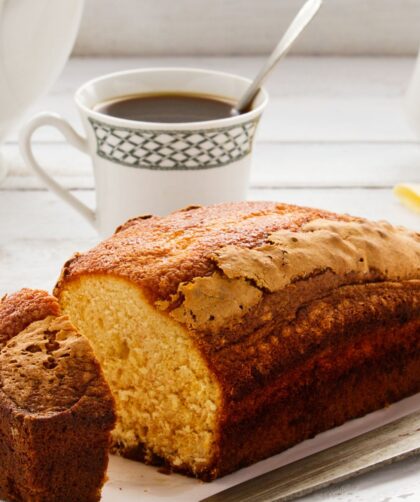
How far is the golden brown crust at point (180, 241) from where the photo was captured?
1.60m

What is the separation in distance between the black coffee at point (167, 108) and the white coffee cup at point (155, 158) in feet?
0.13

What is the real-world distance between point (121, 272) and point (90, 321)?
0.43 feet

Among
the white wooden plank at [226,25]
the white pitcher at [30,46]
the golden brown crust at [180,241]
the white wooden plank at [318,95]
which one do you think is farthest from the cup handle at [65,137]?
the white wooden plank at [226,25]

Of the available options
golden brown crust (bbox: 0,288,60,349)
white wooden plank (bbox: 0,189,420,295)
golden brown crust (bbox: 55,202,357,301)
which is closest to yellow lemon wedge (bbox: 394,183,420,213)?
white wooden plank (bbox: 0,189,420,295)

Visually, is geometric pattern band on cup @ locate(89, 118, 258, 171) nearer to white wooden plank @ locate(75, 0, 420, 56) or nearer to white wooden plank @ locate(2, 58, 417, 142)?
white wooden plank @ locate(2, 58, 417, 142)

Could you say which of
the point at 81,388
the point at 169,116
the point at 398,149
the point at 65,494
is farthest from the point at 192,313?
the point at 398,149

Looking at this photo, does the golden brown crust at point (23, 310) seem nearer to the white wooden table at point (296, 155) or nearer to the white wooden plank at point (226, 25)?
the white wooden table at point (296, 155)

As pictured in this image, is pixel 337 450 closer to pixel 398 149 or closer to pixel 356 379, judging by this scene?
pixel 356 379

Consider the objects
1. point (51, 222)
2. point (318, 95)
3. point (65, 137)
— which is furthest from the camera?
point (318, 95)

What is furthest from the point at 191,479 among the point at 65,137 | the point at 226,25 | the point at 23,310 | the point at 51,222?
the point at 226,25

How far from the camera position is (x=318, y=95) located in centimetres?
332

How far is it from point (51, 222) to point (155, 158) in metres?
0.47

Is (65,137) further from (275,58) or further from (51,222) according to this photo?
(275,58)

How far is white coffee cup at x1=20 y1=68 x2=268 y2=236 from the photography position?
212cm
